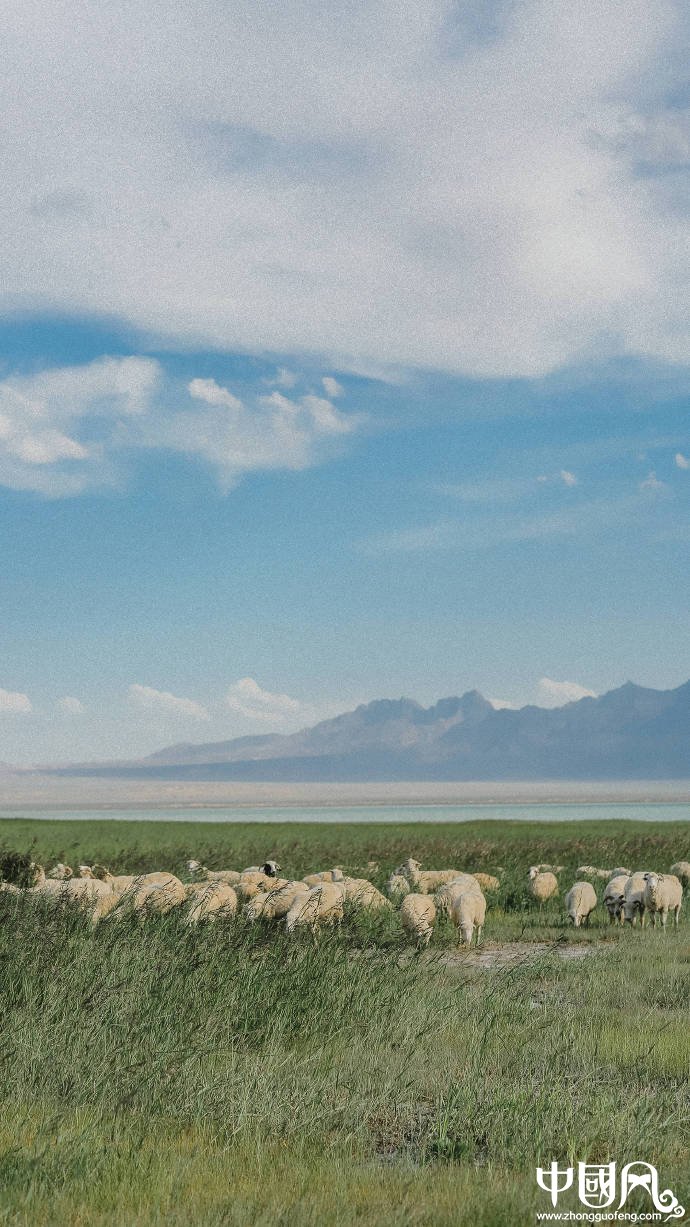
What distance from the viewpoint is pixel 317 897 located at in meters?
14.6

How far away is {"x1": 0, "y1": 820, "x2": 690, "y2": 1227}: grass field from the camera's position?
5562 mm

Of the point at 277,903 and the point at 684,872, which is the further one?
the point at 684,872

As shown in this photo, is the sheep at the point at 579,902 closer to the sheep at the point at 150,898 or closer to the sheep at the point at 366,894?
the sheep at the point at 366,894

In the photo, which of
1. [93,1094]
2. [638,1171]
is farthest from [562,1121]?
[93,1094]

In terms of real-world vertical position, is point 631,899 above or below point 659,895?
below

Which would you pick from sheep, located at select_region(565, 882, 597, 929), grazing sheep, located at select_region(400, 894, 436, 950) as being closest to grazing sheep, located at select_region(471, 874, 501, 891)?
sheep, located at select_region(565, 882, 597, 929)

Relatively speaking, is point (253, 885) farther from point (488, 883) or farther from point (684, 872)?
point (684, 872)

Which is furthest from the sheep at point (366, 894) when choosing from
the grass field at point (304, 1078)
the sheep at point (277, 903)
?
the grass field at point (304, 1078)

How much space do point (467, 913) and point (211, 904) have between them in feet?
13.6

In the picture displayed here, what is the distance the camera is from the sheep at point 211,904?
41.7ft

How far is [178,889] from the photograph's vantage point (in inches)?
634

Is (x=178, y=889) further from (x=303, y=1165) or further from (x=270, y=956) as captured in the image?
(x=303, y=1165)

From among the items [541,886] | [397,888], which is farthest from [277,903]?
[541,886]

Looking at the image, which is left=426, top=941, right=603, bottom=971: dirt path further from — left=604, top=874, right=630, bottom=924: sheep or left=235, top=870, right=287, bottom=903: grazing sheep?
left=235, top=870, right=287, bottom=903: grazing sheep
